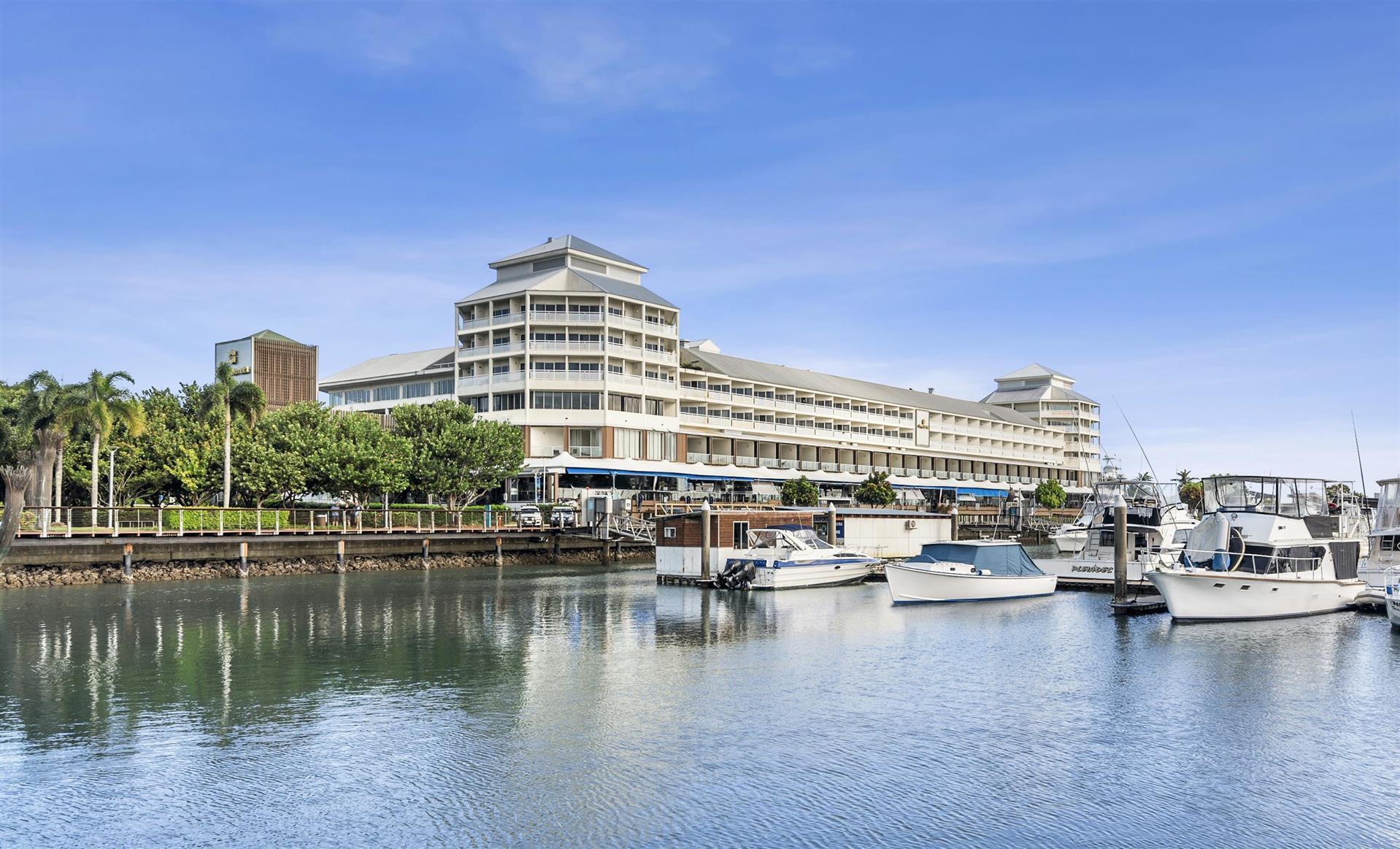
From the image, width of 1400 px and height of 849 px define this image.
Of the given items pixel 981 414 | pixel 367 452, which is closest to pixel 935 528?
pixel 367 452

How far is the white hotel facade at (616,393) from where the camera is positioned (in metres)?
98.9

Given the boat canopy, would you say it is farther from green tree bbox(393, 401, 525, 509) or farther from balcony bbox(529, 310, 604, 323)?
balcony bbox(529, 310, 604, 323)

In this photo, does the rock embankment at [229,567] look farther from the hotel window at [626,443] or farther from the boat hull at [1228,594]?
the boat hull at [1228,594]

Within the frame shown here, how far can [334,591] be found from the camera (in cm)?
5312

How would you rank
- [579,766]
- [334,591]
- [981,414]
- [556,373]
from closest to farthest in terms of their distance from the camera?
[579,766]
[334,591]
[556,373]
[981,414]

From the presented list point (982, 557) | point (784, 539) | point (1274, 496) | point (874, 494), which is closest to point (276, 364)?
point (874, 494)

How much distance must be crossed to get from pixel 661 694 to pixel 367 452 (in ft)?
166

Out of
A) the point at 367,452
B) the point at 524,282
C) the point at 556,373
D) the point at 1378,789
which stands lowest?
the point at 1378,789

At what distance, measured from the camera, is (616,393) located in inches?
3959

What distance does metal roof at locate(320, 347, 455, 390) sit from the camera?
386ft

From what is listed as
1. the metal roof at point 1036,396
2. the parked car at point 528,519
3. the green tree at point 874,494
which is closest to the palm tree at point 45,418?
the parked car at point 528,519

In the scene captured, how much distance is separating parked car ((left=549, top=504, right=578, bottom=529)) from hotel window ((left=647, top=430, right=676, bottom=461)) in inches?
866

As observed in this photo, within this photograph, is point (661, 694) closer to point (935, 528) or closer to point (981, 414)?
point (935, 528)

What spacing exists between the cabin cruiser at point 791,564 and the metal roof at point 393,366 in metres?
64.9
